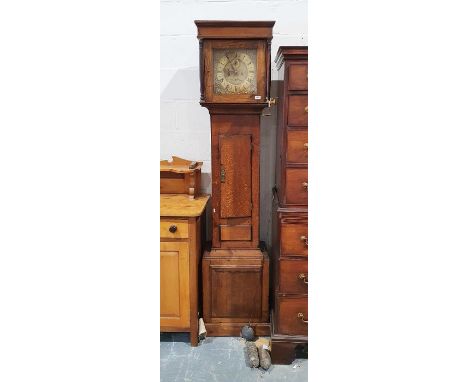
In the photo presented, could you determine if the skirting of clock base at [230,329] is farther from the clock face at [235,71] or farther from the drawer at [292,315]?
the clock face at [235,71]

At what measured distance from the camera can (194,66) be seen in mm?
2744

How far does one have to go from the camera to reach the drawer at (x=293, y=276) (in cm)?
225

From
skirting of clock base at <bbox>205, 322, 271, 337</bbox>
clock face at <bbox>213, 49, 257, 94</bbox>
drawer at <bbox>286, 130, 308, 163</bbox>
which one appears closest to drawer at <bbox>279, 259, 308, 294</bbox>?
skirting of clock base at <bbox>205, 322, 271, 337</bbox>

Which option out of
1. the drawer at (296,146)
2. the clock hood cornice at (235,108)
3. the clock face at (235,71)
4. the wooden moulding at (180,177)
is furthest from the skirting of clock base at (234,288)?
the clock face at (235,71)

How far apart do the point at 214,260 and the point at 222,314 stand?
34 centimetres

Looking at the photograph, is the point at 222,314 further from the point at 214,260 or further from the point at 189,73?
the point at 189,73

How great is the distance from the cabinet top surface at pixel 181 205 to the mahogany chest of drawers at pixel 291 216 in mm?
466

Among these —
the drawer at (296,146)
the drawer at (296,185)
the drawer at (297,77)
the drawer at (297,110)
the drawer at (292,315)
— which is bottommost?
the drawer at (292,315)

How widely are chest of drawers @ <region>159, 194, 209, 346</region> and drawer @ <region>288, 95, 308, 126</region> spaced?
697mm

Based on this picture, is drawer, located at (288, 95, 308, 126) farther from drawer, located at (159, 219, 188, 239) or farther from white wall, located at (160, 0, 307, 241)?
drawer, located at (159, 219, 188, 239)

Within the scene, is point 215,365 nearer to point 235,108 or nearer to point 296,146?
point 296,146

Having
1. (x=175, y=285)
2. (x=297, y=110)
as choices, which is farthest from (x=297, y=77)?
(x=175, y=285)
